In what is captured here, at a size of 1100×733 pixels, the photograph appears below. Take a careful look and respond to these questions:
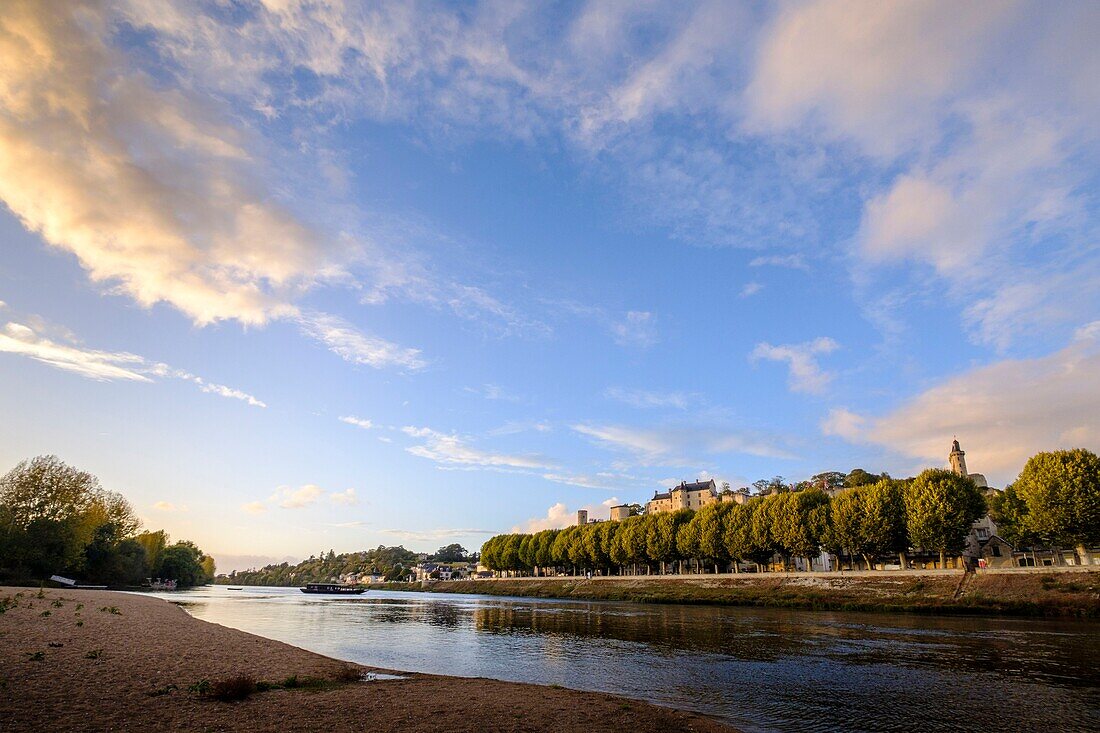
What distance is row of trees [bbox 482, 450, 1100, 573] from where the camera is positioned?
238 feet

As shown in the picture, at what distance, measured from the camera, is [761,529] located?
332 ft

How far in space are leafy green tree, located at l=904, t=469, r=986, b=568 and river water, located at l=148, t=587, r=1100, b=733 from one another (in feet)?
72.6

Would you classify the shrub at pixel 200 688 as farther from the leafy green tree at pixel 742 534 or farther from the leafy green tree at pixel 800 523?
the leafy green tree at pixel 742 534

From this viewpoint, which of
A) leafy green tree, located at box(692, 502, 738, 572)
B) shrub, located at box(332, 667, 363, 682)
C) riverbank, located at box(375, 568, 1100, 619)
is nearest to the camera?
shrub, located at box(332, 667, 363, 682)

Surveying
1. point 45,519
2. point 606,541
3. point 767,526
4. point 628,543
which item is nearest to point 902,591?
point 767,526

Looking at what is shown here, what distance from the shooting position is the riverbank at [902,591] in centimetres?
6134

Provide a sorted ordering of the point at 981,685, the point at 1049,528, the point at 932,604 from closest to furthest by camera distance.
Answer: the point at 981,685 → the point at 932,604 → the point at 1049,528

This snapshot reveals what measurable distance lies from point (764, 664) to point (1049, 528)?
66.0 m

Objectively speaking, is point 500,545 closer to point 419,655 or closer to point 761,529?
point 761,529

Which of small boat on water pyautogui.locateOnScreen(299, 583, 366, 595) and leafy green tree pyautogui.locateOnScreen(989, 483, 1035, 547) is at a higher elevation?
leafy green tree pyautogui.locateOnScreen(989, 483, 1035, 547)

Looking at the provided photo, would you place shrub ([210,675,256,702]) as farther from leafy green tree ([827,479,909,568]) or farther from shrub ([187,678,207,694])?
leafy green tree ([827,479,909,568])

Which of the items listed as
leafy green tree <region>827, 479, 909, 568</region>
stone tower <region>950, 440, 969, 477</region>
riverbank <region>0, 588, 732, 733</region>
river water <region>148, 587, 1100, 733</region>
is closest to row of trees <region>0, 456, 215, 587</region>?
river water <region>148, 587, 1100, 733</region>

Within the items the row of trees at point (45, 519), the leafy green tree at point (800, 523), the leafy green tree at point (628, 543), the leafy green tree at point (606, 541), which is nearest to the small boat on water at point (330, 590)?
the row of trees at point (45, 519)

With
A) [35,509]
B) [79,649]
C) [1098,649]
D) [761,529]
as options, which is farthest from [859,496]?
[35,509]
